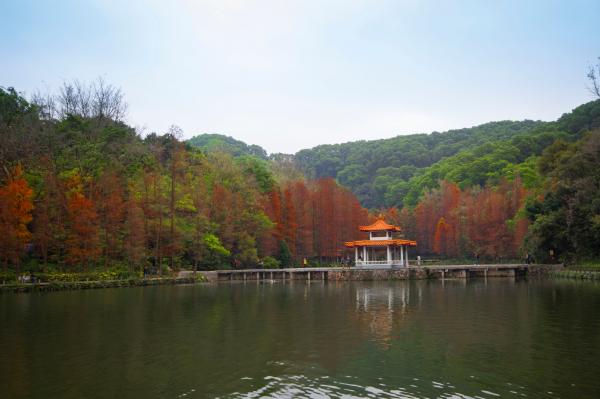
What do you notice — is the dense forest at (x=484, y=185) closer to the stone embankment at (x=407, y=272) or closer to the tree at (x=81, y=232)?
the stone embankment at (x=407, y=272)

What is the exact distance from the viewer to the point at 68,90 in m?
58.6

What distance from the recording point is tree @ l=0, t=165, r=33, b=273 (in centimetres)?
3147

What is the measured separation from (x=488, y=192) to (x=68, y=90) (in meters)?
49.9

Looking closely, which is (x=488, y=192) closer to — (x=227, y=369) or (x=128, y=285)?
(x=128, y=285)

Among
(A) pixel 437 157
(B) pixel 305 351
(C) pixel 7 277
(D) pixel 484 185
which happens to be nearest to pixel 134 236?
(C) pixel 7 277

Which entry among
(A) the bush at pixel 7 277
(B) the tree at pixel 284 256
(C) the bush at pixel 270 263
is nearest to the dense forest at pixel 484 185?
(B) the tree at pixel 284 256

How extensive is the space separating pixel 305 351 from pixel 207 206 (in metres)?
34.5

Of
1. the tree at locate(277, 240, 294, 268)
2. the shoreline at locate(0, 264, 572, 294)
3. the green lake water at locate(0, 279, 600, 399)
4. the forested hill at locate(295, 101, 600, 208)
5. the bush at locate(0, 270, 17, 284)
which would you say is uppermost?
the forested hill at locate(295, 101, 600, 208)

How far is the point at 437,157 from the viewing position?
115 m

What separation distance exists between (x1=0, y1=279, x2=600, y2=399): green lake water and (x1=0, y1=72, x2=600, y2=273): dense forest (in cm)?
1421

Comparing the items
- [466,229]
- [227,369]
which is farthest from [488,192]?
[227,369]

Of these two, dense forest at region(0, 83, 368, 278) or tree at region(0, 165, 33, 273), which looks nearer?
tree at region(0, 165, 33, 273)

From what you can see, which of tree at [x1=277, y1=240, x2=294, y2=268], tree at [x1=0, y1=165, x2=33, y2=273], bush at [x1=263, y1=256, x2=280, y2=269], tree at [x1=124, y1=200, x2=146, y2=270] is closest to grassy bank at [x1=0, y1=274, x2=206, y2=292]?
tree at [x1=124, y1=200, x2=146, y2=270]

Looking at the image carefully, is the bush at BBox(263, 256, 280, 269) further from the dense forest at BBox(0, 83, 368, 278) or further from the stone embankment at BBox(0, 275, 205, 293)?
the stone embankment at BBox(0, 275, 205, 293)
